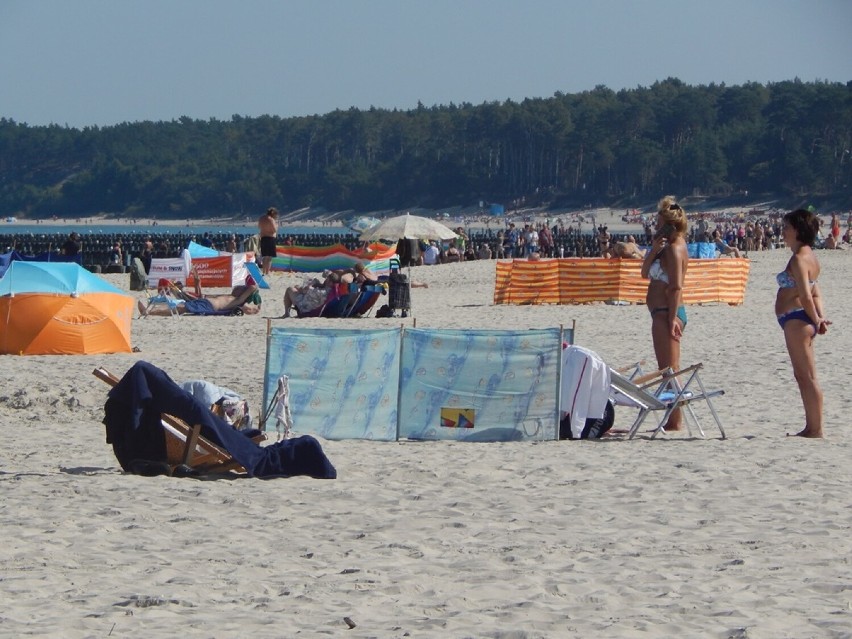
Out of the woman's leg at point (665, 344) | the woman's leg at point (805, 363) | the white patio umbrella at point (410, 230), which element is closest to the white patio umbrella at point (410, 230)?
the white patio umbrella at point (410, 230)

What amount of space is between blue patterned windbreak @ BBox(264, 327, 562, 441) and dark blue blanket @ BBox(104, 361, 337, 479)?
1.40 m

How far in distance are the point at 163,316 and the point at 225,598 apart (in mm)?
14306

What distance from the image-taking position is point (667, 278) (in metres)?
9.13

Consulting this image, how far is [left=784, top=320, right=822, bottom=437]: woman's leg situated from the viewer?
8.66m

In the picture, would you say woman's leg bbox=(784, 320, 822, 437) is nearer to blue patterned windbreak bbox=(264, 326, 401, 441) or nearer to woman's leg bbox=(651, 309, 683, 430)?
woman's leg bbox=(651, 309, 683, 430)

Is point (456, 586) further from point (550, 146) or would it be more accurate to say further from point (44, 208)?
point (44, 208)

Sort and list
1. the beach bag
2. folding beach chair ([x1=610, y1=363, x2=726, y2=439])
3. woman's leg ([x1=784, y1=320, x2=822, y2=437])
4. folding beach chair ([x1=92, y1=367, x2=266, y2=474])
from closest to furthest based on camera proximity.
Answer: folding beach chair ([x1=92, y1=367, x2=266, y2=474]), woman's leg ([x1=784, y1=320, x2=822, y2=437]), folding beach chair ([x1=610, y1=363, x2=726, y2=439]), the beach bag

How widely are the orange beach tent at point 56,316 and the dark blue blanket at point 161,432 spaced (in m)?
6.73

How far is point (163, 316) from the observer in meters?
19.1

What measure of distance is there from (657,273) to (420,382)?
1697 mm

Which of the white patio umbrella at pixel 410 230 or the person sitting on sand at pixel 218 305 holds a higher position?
the white patio umbrella at pixel 410 230

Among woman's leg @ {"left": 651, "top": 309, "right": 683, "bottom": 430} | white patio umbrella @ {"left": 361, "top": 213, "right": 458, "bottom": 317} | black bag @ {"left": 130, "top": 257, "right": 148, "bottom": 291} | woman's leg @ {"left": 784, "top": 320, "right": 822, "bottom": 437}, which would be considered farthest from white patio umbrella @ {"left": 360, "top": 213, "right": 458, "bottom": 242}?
woman's leg @ {"left": 784, "top": 320, "right": 822, "bottom": 437}

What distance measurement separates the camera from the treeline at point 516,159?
366ft

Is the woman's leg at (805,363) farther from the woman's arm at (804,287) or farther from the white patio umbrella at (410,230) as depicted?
the white patio umbrella at (410,230)
